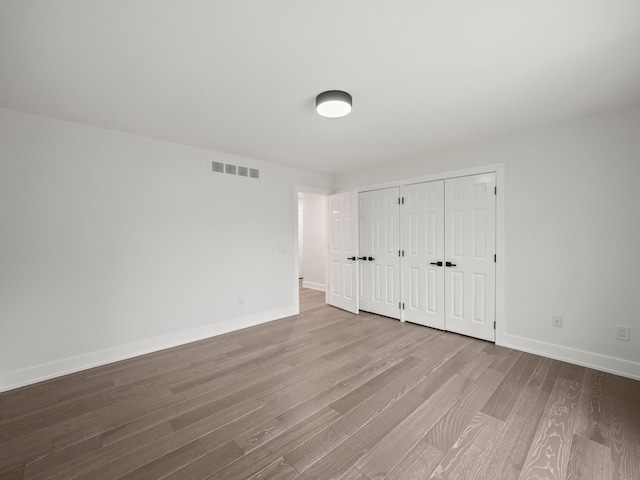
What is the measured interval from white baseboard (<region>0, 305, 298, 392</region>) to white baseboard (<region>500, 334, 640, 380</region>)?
11.0 feet

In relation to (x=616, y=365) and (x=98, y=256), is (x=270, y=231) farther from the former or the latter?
(x=616, y=365)

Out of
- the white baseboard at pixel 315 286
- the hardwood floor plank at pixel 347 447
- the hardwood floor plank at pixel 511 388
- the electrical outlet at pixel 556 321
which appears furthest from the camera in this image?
the white baseboard at pixel 315 286

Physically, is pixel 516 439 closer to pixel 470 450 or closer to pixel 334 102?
pixel 470 450

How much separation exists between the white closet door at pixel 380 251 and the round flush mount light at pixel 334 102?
2.29m

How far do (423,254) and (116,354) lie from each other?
4053 millimetres

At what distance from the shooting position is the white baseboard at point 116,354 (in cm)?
249

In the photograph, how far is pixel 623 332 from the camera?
2.55 metres

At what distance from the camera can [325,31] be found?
1566 mm

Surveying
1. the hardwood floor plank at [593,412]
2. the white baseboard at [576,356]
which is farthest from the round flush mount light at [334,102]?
the white baseboard at [576,356]

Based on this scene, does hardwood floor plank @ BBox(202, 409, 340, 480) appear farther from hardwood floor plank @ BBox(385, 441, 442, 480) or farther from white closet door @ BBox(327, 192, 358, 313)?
white closet door @ BBox(327, 192, 358, 313)

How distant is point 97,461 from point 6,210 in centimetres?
235

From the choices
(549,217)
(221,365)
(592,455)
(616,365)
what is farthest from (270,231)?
(616,365)

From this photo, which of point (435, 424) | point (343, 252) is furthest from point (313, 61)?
point (343, 252)

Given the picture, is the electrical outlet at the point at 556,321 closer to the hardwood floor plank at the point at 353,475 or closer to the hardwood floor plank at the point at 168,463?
the hardwood floor plank at the point at 353,475
